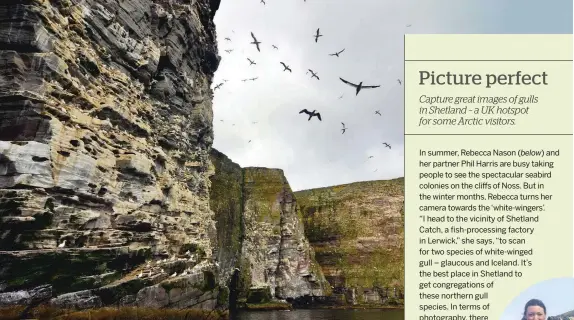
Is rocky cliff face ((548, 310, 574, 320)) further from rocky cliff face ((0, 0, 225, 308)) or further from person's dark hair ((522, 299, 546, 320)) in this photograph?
rocky cliff face ((0, 0, 225, 308))

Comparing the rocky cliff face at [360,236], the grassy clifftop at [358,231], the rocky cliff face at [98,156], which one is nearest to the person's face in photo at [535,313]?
the rocky cliff face at [98,156]

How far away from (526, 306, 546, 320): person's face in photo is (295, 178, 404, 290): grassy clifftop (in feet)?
186

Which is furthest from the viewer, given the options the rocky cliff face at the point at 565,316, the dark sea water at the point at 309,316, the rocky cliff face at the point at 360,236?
the rocky cliff face at the point at 360,236

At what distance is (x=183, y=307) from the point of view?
1850cm

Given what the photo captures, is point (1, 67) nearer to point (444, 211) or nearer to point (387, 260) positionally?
point (444, 211)

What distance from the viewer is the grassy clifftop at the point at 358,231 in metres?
61.2

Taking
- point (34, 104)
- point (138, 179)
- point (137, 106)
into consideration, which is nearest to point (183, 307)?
point (138, 179)

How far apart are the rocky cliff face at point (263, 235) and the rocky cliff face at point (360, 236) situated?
19.4 feet

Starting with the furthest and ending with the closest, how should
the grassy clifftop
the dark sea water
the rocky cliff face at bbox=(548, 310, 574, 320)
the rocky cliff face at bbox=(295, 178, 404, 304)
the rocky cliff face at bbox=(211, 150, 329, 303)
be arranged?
the grassy clifftop
the rocky cliff face at bbox=(295, 178, 404, 304)
the rocky cliff face at bbox=(211, 150, 329, 303)
the dark sea water
the rocky cliff face at bbox=(548, 310, 574, 320)

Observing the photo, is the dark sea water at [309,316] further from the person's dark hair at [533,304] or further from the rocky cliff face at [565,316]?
the rocky cliff face at [565,316]

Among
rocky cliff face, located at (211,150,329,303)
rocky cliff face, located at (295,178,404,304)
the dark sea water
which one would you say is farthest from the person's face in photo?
rocky cliff face, located at (295,178,404,304)

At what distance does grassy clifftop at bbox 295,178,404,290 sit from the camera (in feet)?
201

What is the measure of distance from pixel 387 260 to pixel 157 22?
49.4 metres

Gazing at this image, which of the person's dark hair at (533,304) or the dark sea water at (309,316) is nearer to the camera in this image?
the person's dark hair at (533,304)
